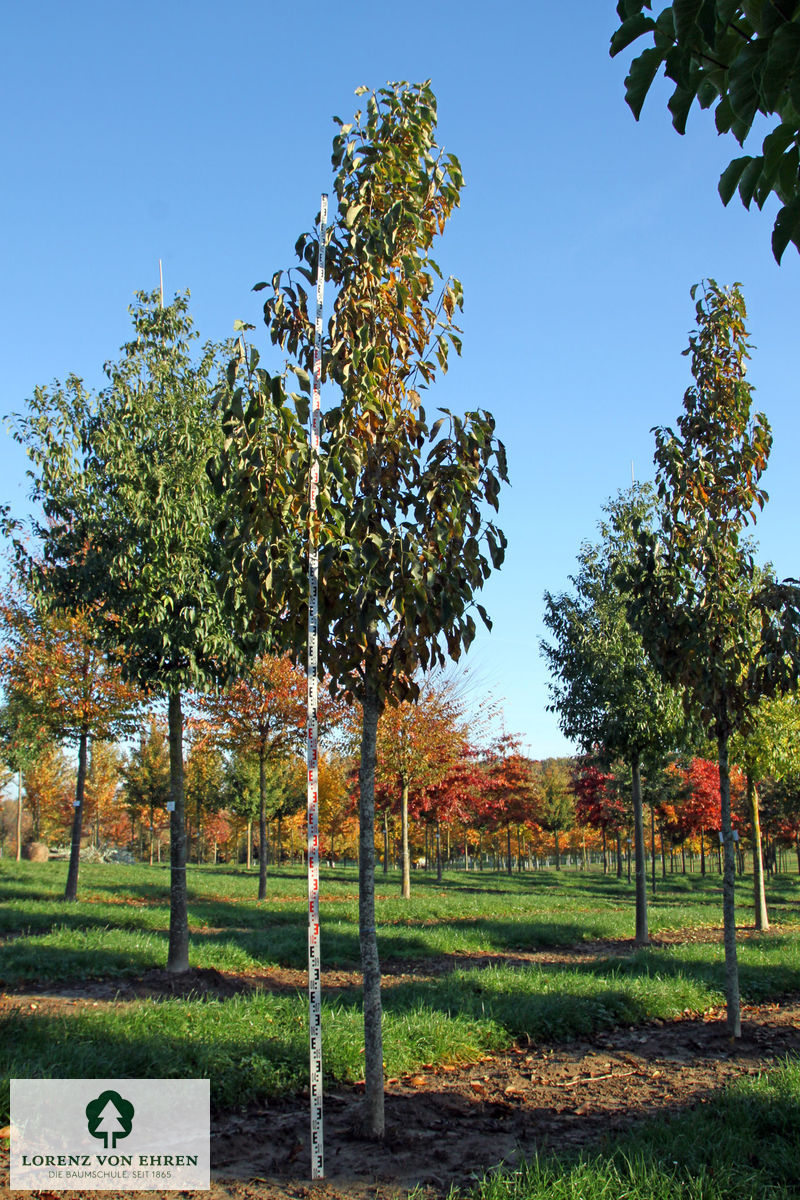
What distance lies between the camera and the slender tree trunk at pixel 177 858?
396 inches

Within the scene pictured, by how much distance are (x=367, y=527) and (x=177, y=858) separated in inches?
273

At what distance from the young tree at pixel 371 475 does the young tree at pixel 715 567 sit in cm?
369

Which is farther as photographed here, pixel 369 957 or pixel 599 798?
pixel 599 798

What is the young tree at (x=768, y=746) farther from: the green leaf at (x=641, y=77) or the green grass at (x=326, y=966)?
the green leaf at (x=641, y=77)

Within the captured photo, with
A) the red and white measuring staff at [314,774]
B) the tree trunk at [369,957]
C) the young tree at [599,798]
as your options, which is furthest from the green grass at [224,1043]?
the young tree at [599,798]

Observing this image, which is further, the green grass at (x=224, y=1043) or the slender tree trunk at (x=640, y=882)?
the slender tree trunk at (x=640, y=882)

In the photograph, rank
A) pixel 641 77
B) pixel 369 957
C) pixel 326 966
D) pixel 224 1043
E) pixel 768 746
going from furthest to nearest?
pixel 768 746 → pixel 326 966 → pixel 224 1043 → pixel 369 957 → pixel 641 77

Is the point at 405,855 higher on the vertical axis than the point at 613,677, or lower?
lower

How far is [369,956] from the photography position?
16.7 ft

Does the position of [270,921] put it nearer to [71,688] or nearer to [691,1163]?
[71,688]

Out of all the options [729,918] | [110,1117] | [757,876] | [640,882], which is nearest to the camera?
[110,1117]

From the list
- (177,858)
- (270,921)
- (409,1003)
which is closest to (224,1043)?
(409,1003)

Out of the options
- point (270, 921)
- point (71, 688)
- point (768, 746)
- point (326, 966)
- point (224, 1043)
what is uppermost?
point (71, 688)

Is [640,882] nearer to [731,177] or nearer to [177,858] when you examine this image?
[177,858]
